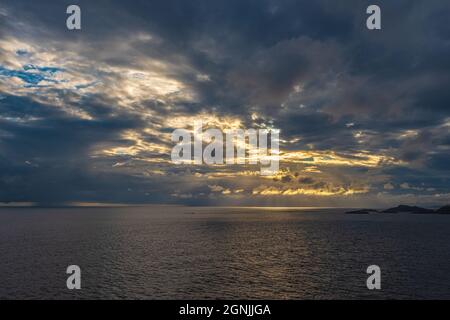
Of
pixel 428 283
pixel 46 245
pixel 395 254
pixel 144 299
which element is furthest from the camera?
pixel 46 245

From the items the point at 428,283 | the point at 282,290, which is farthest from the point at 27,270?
the point at 428,283

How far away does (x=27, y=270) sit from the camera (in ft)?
217
